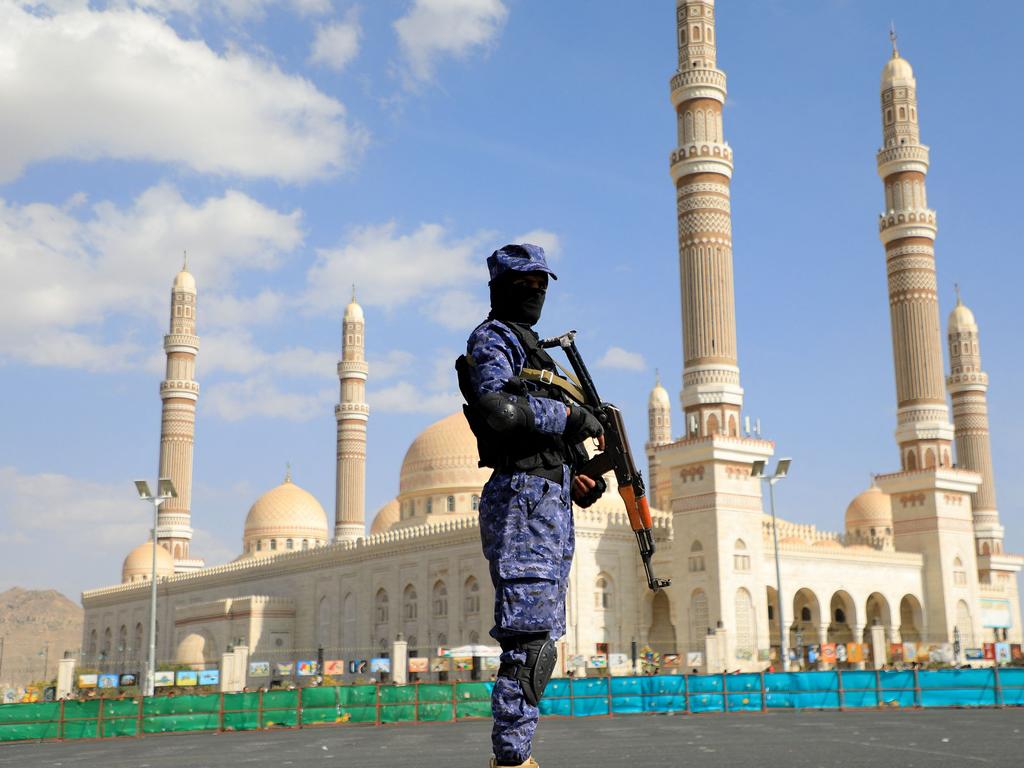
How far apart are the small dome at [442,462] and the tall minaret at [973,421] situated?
70.2ft

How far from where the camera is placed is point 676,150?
3759 cm

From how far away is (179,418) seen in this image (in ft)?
176

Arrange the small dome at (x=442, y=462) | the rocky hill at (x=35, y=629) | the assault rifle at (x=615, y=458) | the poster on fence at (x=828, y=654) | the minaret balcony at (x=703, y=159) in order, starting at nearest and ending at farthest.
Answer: the assault rifle at (x=615, y=458), the poster on fence at (x=828, y=654), the minaret balcony at (x=703, y=159), the small dome at (x=442, y=462), the rocky hill at (x=35, y=629)

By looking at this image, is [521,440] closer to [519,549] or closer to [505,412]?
Result: [505,412]

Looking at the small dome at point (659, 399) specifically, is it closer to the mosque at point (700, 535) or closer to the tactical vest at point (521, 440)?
the mosque at point (700, 535)

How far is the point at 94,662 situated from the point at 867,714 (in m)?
51.0

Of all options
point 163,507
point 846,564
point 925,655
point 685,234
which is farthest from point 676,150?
point 163,507

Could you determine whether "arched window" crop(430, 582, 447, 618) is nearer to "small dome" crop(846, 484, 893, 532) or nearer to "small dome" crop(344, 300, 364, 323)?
"small dome" crop(344, 300, 364, 323)

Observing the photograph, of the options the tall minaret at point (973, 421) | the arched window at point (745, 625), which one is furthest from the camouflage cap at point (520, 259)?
the tall minaret at point (973, 421)

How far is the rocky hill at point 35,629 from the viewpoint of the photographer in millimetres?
108000

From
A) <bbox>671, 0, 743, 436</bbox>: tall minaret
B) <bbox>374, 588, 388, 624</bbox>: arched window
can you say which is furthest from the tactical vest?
<bbox>374, 588, 388, 624</bbox>: arched window

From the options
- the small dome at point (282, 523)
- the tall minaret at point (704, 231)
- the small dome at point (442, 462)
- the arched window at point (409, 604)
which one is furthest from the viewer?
the small dome at point (282, 523)

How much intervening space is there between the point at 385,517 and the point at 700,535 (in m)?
25.7

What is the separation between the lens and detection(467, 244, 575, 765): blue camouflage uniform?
180 inches
